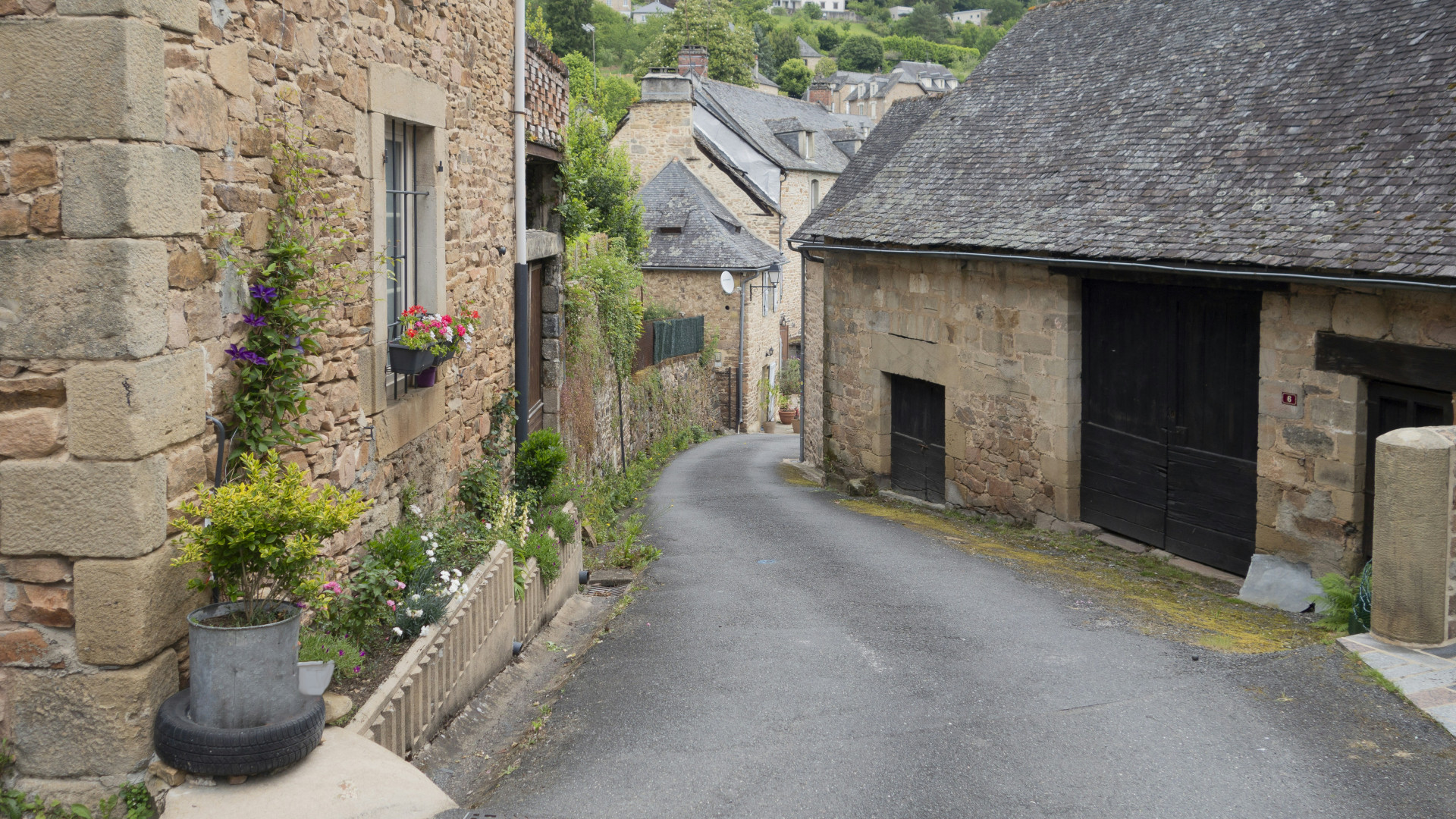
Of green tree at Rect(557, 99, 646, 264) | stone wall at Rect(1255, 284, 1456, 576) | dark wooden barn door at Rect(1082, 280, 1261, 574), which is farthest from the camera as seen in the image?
green tree at Rect(557, 99, 646, 264)

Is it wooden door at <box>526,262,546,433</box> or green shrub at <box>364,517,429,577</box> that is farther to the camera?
wooden door at <box>526,262,546,433</box>

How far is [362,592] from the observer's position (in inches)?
225

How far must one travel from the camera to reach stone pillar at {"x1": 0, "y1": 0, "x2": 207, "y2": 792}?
13.3 feet

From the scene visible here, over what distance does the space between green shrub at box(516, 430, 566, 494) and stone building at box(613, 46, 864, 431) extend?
62.9 ft

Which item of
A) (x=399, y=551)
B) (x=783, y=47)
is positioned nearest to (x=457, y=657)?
(x=399, y=551)

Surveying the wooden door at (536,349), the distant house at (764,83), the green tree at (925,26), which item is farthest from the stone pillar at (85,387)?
the green tree at (925,26)

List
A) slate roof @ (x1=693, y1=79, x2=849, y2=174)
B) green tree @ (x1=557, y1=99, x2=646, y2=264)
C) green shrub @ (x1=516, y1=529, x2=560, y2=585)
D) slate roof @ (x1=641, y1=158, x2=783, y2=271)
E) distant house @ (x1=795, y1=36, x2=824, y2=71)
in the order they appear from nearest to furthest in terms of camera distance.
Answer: green shrub @ (x1=516, y1=529, x2=560, y2=585)
green tree @ (x1=557, y1=99, x2=646, y2=264)
slate roof @ (x1=641, y1=158, x2=783, y2=271)
slate roof @ (x1=693, y1=79, x2=849, y2=174)
distant house @ (x1=795, y1=36, x2=824, y2=71)

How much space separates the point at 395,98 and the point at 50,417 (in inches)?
119

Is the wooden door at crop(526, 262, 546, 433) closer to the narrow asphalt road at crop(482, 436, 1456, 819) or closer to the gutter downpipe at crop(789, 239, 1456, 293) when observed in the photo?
the narrow asphalt road at crop(482, 436, 1456, 819)

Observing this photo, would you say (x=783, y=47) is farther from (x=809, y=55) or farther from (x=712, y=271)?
(x=712, y=271)

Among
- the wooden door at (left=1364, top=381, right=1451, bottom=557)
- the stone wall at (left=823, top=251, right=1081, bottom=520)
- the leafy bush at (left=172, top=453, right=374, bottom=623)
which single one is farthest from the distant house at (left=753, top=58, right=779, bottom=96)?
the leafy bush at (left=172, top=453, right=374, bottom=623)

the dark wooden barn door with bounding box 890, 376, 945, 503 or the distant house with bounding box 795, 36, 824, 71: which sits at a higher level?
the distant house with bounding box 795, 36, 824, 71

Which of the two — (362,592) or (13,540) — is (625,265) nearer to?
(362,592)

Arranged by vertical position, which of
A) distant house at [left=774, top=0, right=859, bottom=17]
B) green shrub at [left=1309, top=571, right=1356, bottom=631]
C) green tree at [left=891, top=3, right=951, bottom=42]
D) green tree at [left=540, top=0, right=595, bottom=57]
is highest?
distant house at [left=774, top=0, right=859, bottom=17]
